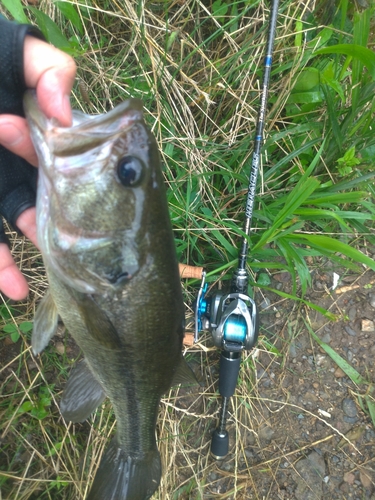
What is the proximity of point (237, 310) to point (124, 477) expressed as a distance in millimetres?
999

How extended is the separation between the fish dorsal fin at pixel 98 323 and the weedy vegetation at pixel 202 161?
1079 millimetres

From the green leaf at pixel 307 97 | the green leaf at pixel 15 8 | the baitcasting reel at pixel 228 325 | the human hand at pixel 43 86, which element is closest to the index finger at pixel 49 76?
the human hand at pixel 43 86

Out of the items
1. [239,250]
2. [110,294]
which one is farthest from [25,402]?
[239,250]

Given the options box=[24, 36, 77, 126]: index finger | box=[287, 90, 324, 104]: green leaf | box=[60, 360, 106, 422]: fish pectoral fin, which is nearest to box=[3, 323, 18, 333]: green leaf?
box=[60, 360, 106, 422]: fish pectoral fin

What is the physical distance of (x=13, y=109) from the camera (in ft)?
5.19

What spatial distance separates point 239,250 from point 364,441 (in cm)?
169

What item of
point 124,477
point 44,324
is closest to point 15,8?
point 44,324

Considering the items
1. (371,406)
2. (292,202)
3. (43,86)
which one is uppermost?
(43,86)

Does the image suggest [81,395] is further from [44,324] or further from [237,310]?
[237,310]

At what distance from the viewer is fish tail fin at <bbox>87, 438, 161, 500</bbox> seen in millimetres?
1833

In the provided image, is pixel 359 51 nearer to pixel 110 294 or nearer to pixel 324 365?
pixel 110 294

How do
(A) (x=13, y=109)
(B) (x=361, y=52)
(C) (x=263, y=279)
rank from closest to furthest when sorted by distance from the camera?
(A) (x=13, y=109), (B) (x=361, y=52), (C) (x=263, y=279)

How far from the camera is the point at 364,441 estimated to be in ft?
9.02

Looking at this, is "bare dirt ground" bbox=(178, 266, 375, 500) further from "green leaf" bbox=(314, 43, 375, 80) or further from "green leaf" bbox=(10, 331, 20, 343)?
"green leaf" bbox=(10, 331, 20, 343)
